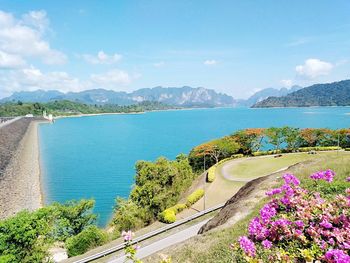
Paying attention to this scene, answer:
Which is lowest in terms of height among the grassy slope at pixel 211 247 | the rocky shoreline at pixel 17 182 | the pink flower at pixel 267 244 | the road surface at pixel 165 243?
the rocky shoreline at pixel 17 182

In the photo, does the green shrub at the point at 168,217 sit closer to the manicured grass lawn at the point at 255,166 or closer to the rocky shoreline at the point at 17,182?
the manicured grass lawn at the point at 255,166

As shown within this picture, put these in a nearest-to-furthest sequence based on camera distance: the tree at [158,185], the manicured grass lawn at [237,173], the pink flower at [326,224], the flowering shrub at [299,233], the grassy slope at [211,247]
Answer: the flowering shrub at [299,233] → the pink flower at [326,224] → the grassy slope at [211,247] → the manicured grass lawn at [237,173] → the tree at [158,185]

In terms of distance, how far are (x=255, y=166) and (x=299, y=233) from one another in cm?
3279

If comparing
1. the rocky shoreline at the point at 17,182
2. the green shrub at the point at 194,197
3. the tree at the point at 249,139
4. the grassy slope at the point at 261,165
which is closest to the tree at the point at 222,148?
the tree at the point at 249,139

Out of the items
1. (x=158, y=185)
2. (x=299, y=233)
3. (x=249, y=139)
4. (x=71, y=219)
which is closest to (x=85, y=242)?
(x=71, y=219)

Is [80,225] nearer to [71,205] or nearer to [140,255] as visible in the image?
[71,205]

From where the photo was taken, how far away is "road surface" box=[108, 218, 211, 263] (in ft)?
59.1

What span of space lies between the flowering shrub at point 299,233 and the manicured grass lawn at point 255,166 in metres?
26.9

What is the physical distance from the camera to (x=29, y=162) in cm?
6359

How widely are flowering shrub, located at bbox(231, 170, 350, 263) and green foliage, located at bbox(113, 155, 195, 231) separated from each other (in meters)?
21.7

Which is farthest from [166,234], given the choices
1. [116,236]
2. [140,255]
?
[116,236]

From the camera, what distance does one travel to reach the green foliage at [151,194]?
2720cm

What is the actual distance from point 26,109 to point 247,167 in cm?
19195

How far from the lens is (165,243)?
64.2ft
